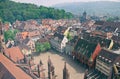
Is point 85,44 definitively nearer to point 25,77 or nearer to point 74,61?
point 74,61

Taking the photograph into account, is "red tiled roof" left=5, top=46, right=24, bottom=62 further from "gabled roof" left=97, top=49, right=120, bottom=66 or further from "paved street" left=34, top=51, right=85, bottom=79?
"gabled roof" left=97, top=49, right=120, bottom=66

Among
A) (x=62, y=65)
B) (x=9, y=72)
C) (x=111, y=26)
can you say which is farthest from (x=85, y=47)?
(x=111, y=26)

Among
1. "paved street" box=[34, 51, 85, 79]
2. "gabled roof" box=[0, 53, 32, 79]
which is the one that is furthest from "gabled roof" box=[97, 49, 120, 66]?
"gabled roof" box=[0, 53, 32, 79]

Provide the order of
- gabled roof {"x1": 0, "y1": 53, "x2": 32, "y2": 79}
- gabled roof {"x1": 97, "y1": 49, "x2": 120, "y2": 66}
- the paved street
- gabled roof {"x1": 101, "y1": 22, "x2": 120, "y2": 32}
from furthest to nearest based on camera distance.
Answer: gabled roof {"x1": 101, "y1": 22, "x2": 120, "y2": 32}, the paved street, gabled roof {"x1": 97, "y1": 49, "x2": 120, "y2": 66}, gabled roof {"x1": 0, "y1": 53, "x2": 32, "y2": 79}

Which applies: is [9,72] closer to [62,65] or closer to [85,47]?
[62,65]

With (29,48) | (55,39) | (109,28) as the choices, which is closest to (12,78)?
(29,48)

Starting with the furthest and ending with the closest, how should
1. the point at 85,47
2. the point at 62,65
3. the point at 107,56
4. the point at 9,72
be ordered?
the point at 62,65
the point at 85,47
the point at 107,56
the point at 9,72

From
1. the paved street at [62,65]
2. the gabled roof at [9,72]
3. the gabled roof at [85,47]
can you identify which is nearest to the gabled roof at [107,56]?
the gabled roof at [85,47]

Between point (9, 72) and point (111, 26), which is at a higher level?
point (9, 72)

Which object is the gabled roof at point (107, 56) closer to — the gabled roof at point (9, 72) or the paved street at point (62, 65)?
the paved street at point (62, 65)
